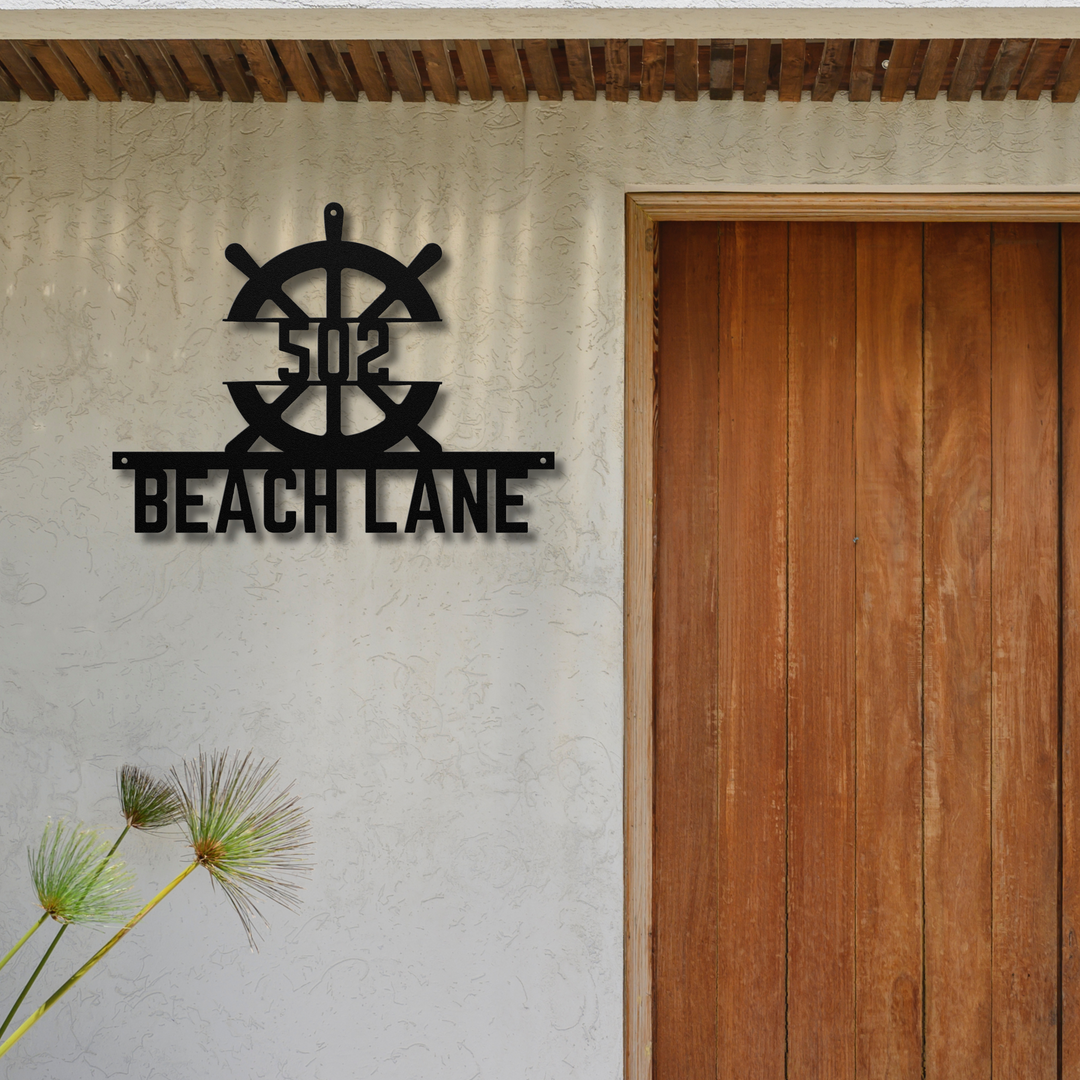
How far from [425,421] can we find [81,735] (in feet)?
3.20

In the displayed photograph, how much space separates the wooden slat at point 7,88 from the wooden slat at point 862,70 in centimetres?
170

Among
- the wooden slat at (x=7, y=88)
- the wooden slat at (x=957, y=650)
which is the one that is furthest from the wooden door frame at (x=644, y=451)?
the wooden slat at (x=7, y=88)

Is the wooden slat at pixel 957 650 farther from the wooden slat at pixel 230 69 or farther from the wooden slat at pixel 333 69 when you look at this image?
the wooden slat at pixel 230 69

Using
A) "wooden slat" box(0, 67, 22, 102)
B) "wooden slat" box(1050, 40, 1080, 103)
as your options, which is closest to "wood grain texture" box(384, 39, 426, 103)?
"wooden slat" box(0, 67, 22, 102)

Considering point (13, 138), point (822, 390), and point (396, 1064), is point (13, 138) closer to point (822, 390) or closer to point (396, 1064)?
point (822, 390)

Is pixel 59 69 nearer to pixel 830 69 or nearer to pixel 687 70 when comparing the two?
pixel 687 70

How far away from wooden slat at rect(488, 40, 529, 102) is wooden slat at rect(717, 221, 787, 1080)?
0.54 m

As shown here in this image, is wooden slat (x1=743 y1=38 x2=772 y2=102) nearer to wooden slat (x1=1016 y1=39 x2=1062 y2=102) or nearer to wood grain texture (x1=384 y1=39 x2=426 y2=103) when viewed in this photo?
wooden slat (x1=1016 y1=39 x2=1062 y2=102)

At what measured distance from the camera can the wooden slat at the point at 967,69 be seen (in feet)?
5.77

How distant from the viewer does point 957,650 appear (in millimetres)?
2104

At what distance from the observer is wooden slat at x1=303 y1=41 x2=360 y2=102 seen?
183 cm

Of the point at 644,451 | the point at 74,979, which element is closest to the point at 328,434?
the point at 644,451

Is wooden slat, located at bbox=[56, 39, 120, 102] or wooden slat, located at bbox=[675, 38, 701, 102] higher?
wooden slat, located at bbox=[56, 39, 120, 102]

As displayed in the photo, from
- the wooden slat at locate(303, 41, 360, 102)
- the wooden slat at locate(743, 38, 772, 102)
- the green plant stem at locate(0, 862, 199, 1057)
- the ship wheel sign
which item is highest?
the wooden slat at locate(303, 41, 360, 102)
